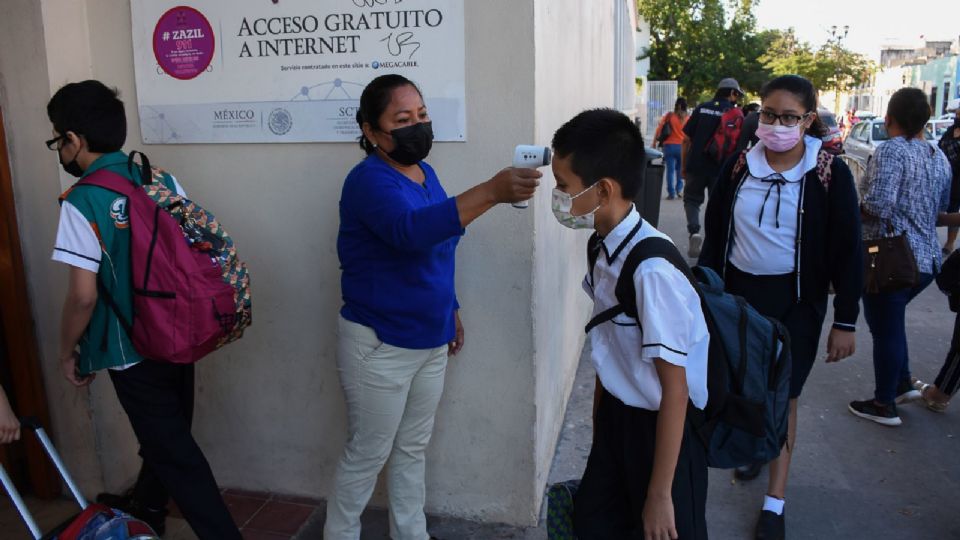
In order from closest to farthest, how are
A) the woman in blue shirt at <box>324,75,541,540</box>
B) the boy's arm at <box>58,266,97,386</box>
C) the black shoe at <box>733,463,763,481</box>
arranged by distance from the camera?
the woman in blue shirt at <box>324,75,541,540</box>
the boy's arm at <box>58,266,97,386</box>
the black shoe at <box>733,463,763,481</box>

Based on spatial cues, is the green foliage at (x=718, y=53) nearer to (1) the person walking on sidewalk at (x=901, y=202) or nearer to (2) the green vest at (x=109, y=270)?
(1) the person walking on sidewalk at (x=901, y=202)

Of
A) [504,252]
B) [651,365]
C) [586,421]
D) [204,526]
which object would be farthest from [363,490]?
[586,421]

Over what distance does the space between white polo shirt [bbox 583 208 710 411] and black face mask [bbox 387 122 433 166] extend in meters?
Result: 0.75

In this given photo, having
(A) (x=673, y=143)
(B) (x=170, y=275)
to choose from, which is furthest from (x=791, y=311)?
(A) (x=673, y=143)

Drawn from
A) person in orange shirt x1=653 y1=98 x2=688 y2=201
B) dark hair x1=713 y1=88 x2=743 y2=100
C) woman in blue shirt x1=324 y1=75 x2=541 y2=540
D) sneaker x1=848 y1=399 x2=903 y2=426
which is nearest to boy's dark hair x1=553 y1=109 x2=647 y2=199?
woman in blue shirt x1=324 y1=75 x2=541 y2=540

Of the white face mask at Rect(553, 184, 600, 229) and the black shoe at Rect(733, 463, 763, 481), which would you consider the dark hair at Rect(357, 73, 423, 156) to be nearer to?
the white face mask at Rect(553, 184, 600, 229)

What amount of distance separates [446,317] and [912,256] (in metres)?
2.69

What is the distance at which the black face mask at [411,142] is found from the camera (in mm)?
2535

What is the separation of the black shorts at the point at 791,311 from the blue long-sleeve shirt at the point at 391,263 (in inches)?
51.4

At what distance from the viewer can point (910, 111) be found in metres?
4.13

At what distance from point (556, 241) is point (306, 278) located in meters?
1.25

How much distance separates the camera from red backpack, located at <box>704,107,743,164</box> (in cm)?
795

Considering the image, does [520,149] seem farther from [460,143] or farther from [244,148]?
[244,148]

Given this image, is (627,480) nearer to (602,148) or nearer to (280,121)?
(602,148)
